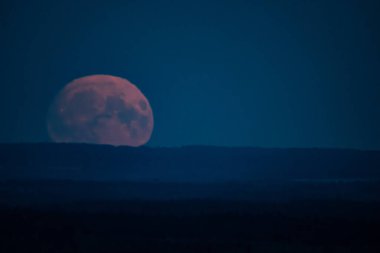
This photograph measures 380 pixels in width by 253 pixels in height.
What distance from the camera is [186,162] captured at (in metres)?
78.6

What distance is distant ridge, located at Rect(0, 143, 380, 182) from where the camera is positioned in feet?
231

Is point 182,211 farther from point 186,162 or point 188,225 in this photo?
point 186,162

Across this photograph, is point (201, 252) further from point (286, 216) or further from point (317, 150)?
point (317, 150)

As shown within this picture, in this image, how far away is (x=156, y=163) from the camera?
77.7m

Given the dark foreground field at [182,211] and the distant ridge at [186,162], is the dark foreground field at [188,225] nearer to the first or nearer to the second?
the dark foreground field at [182,211]

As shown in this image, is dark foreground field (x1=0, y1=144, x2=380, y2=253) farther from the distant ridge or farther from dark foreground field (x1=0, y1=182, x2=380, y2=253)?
the distant ridge

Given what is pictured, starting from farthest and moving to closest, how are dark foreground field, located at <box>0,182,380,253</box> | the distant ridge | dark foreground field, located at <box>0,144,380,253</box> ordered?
1. the distant ridge
2. dark foreground field, located at <box>0,144,380,253</box>
3. dark foreground field, located at <box>0,182,380,253</box>

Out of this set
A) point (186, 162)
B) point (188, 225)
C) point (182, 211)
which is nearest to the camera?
point (188, 225)

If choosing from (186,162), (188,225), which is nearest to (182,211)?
(188,225)

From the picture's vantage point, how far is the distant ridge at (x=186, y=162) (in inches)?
2771

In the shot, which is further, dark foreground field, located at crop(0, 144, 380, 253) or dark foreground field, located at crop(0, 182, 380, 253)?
dark foreground field, located at crop(0, 144, 380, 253)

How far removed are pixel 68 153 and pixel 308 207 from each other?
1698 inches

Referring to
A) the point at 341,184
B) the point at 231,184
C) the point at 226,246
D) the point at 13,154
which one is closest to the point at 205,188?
the point at 231,184

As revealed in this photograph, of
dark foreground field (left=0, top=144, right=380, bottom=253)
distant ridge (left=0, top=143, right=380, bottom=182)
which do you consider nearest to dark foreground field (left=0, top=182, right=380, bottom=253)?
dark foreground field (left=0, top=144, right=380, bottom=253)
